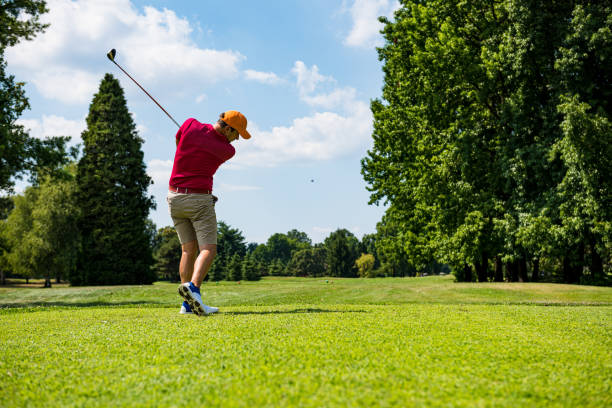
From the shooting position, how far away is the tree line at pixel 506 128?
51.5ft

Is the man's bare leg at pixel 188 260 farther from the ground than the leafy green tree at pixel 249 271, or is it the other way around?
the man's bare leg at pixel 188 260

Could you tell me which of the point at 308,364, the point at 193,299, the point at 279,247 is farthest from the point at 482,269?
the point at 279,247

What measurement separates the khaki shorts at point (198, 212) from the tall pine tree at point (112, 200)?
3238cm

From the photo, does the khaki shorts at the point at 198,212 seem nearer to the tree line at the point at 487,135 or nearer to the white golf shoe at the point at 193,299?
the white golf shoe at the point at 193,299

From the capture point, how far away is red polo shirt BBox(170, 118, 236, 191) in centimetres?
616

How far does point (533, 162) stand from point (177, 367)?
58.5 ft

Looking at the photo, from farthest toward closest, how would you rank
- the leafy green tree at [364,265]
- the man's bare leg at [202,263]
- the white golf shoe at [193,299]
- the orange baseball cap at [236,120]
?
the leafy green tree at [364,265] → the orange baseball cap at [236,120] → the man's bare leg at [202,263] → the white golf shoe at [193,299]

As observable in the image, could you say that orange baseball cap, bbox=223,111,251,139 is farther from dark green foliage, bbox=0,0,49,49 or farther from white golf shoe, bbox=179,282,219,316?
dark green foliage, bbox=0,0,49,49

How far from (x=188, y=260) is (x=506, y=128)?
17557 millimetres

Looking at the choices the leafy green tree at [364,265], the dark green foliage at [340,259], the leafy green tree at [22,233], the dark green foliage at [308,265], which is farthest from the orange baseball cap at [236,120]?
the dark green foliage at [308,265]

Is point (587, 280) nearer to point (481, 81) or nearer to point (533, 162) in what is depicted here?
point (533, 162)

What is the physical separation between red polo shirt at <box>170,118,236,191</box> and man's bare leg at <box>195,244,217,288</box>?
87 cm

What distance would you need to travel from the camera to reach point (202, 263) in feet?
19.7

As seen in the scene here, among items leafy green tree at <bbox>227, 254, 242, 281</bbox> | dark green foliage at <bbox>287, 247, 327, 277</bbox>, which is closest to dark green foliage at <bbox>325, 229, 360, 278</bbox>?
dark green foliage at <bbox>287, 247, 327, 277</bbox>
